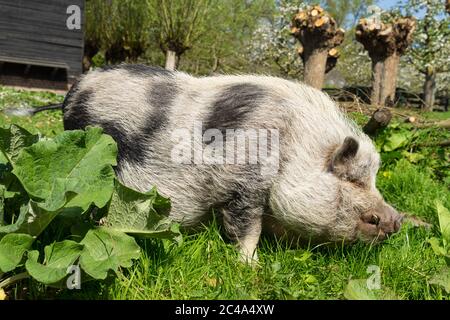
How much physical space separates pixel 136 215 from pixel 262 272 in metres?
0.70

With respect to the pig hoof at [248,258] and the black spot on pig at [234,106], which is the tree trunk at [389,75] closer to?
the black spot on pig at [234,106]

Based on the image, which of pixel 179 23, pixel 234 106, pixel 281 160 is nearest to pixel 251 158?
pixel 281 160

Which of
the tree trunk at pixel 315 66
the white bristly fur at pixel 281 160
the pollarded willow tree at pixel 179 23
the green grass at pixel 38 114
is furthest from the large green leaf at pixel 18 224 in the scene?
the pollarded willow tree at pixel 179 23

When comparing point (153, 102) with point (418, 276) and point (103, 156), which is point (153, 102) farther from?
point (418, 276)

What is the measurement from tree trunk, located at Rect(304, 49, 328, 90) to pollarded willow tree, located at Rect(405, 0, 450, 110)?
61.6ft

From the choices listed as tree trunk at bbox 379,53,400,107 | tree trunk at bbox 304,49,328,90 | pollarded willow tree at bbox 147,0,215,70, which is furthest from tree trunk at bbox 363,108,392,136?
pollarded willow tree at bbox 147,0,215,70

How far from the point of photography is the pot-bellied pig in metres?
2.95

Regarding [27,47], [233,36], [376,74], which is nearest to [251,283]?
[376,74]

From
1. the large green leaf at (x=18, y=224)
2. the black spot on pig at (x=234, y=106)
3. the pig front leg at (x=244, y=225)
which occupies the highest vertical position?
the black spot on pig at (x=234, y=106)

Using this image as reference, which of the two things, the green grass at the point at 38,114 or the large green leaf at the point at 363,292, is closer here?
the large green leaf at the point at 363,292

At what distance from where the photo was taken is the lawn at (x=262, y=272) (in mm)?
2441

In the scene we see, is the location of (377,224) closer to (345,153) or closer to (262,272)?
(345,153)

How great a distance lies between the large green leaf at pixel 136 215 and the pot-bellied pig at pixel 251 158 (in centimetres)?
52
